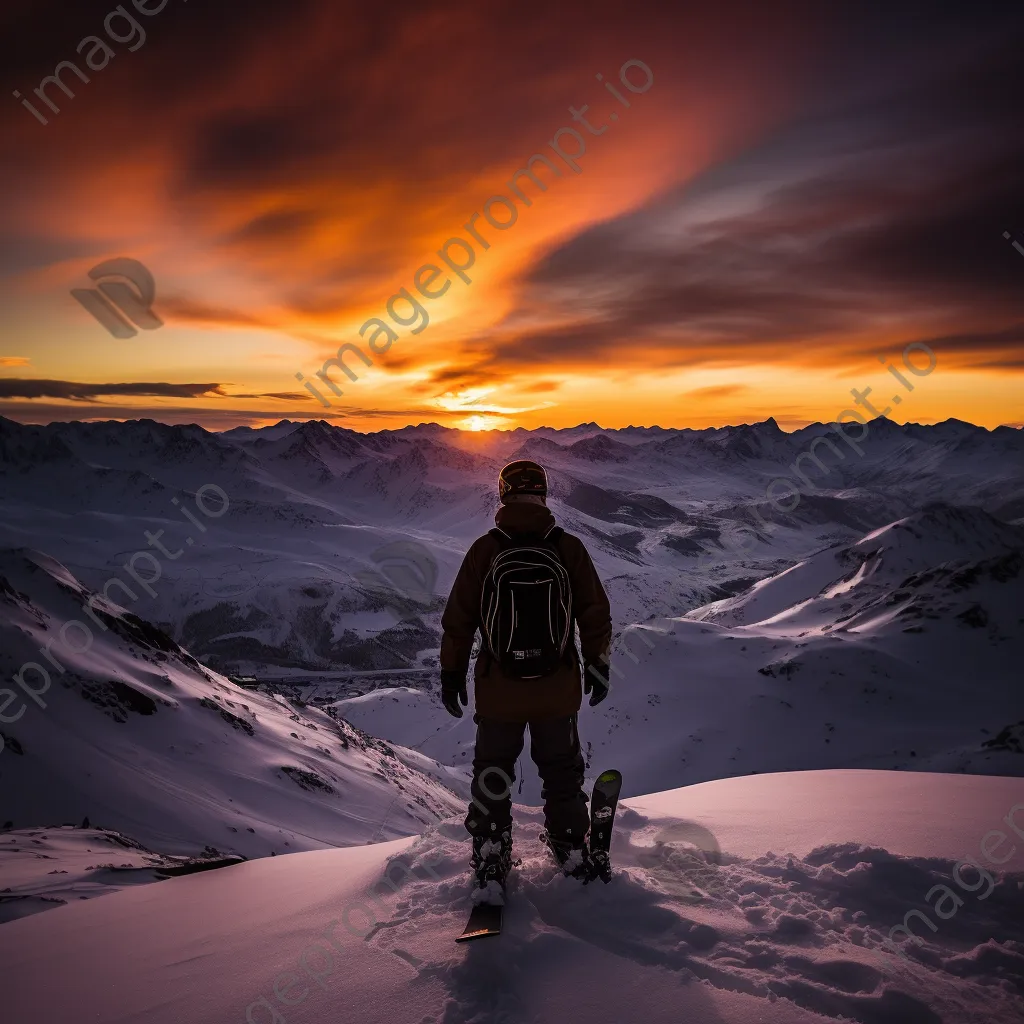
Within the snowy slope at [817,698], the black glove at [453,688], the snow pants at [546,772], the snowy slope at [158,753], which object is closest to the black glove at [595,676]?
the snow pants at [546,772]

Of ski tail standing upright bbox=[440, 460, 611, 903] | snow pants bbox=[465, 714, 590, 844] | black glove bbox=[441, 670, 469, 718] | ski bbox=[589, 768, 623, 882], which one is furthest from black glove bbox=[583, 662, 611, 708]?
black glove bbox=[441, 670, 469, 718]

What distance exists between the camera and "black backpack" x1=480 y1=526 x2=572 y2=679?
13.2 ft

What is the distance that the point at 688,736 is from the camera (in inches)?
1191

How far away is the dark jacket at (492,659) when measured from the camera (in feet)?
13.3

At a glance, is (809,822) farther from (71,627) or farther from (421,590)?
(421,590)

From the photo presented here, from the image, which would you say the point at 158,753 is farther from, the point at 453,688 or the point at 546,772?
the point at 546,772

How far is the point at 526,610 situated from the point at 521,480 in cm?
98

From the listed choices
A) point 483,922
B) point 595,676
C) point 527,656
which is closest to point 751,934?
point 483,922

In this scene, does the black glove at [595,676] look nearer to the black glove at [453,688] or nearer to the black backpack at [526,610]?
the black backpack at [526,610]

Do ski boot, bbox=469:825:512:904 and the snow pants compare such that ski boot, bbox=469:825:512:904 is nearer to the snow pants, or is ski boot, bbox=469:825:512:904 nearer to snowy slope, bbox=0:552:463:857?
the snow pants

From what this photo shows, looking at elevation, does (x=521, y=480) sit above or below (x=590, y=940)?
above

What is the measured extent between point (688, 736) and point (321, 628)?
10759 centimetres

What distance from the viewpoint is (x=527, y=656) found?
4.00 metres

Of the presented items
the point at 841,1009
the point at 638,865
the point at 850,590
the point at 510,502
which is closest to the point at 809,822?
the point at 638,865
